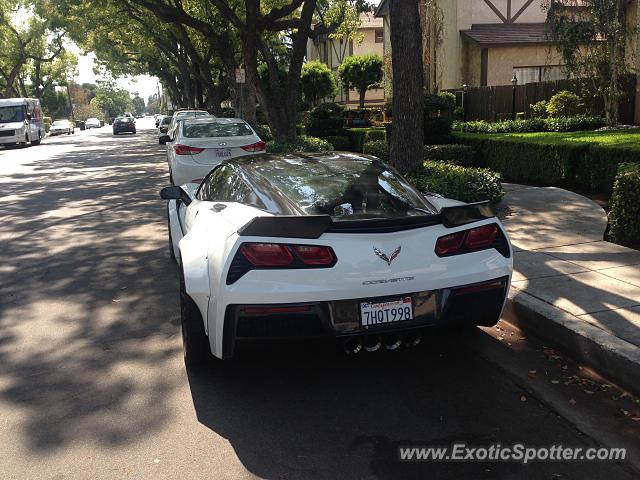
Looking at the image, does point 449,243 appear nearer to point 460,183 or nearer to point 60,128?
point 460,183

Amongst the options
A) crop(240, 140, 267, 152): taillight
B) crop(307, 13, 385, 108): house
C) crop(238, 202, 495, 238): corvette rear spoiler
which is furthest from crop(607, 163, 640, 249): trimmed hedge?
crop(307, 13, 385, 108): house

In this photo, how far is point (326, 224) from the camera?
369 cm

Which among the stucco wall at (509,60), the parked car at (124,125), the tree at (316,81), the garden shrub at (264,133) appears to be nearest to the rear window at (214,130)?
the garden shrub at (264,133)

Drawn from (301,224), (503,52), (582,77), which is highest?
(503,52)

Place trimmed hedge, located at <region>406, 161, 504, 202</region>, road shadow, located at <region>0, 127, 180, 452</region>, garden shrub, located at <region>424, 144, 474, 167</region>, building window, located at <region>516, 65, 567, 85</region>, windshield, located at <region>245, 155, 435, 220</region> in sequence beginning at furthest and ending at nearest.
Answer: building window, located at <region>516, 65, 567, 85</region>, garden shrub, located at <region>424, 144, 474, 167</region>, trimmed hedge, located at <region>406, 161, 504, 202</region>, windshield, located at <region>245, 155, 435, 220</region>, road shadow, located at <region>0, 127, 180, 452</region>

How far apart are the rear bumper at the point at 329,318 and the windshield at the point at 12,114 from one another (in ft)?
119

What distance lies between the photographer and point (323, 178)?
15.6 ft

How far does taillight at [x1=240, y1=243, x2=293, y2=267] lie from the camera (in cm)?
360

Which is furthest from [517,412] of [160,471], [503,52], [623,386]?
[503,52]

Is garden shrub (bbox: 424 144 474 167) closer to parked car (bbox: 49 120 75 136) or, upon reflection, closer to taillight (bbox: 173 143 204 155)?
taillight (bbox: 173 143 204 155)

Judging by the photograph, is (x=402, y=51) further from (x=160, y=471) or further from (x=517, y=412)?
(x=160, y=471)

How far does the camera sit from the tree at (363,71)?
117 ft

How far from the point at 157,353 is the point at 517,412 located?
100 inches

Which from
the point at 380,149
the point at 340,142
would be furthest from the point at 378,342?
the point at 340,142
